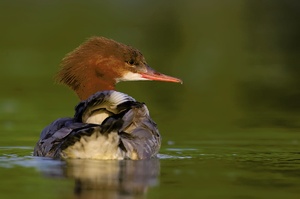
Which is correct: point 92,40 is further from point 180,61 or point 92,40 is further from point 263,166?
point 180,61

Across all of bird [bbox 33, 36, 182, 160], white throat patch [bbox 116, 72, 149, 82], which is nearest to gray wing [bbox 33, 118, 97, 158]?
bird [bbox 33, 36, 182, 160]

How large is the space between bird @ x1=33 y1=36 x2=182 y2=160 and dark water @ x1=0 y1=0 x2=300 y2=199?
154 millimetres

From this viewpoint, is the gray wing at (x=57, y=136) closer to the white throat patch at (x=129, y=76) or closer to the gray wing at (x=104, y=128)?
the gray wing at (x=104, y=128)

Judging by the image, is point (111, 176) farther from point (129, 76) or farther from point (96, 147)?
point (129, 76)

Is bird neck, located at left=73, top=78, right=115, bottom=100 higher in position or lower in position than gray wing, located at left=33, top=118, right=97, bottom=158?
higher

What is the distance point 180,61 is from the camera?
65.8 ft

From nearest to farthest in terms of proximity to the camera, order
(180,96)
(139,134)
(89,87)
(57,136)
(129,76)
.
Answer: (57,136) → (139,134) → (89,87) → (129,76) → (180,96)

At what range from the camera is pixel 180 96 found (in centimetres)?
1605

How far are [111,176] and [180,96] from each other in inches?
276

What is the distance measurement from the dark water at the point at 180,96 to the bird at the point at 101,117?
6.0 inches

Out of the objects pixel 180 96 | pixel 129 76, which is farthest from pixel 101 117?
pixel 180 96

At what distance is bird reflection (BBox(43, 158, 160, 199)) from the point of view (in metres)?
8.31

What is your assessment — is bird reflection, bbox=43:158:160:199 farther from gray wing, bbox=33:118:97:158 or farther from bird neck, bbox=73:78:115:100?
bird neck, bbox=73:78:115:100

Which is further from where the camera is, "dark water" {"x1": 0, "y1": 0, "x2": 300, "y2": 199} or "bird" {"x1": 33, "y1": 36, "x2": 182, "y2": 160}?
"bird" {"x1": 33, "y1": 36, "x2": 182, "y2": 160}
